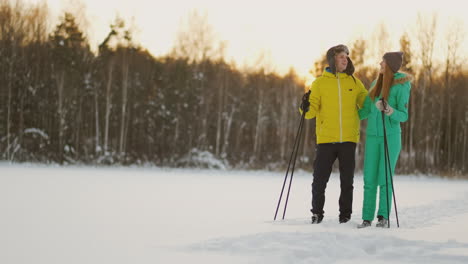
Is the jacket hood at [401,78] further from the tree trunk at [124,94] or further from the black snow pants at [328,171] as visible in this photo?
the tree trunk at [124,94]

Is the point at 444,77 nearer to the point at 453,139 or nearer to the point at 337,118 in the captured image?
the point at 453,139

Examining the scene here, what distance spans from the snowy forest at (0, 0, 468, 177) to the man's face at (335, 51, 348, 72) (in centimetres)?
1698

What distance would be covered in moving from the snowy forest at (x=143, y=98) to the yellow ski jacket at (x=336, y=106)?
16.9 m

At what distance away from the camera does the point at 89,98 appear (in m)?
23.7

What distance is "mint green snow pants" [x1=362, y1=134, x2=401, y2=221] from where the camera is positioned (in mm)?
4422

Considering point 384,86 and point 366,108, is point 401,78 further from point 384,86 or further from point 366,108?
point 366,108

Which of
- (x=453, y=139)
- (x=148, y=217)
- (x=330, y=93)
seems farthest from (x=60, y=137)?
(x=453, y=139)

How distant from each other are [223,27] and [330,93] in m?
21.0

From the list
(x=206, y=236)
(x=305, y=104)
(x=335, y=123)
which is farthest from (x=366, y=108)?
(x=206, y=236)

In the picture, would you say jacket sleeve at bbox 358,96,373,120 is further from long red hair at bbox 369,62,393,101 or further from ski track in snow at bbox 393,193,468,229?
ski track in snow at bbox 393,193,468,229

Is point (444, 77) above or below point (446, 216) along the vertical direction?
above

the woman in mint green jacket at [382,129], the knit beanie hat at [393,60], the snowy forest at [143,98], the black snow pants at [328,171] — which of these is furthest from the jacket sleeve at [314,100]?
the snowy forest at [143,98]

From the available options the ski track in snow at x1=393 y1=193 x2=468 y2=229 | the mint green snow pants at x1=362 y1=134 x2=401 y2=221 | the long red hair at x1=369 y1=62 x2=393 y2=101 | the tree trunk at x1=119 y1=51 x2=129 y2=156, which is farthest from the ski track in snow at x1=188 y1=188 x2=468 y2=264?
the tree trunk at x1=119 y1=51 x2=129 y2=156

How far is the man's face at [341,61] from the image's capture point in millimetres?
4574
